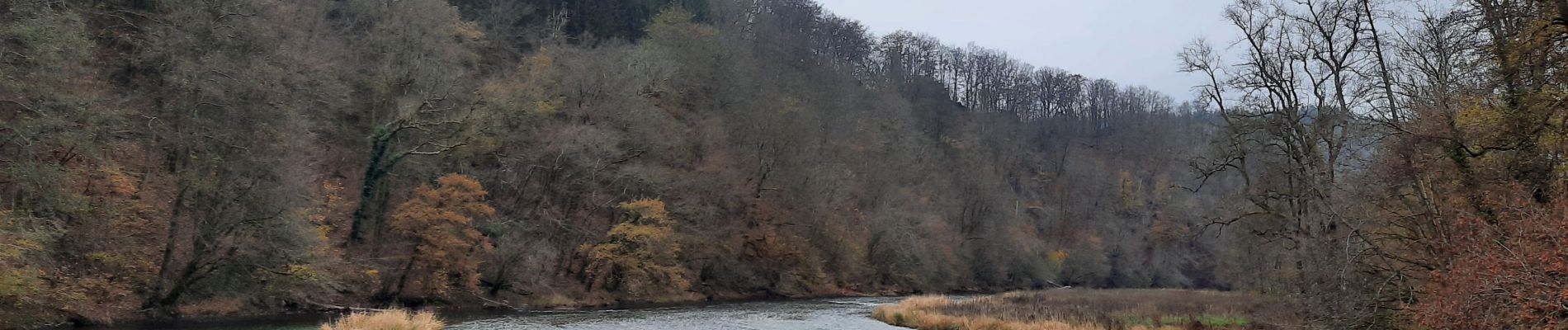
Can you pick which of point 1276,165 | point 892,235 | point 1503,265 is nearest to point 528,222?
point 892,235

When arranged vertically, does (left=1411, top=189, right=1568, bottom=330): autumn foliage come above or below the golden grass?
above

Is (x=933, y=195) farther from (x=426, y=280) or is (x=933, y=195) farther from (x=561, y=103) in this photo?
(x=426, y=280)

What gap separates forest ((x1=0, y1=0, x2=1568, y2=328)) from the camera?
15461 millimetres

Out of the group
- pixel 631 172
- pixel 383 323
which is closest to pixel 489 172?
pixel 631 172

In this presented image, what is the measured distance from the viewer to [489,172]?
150ft

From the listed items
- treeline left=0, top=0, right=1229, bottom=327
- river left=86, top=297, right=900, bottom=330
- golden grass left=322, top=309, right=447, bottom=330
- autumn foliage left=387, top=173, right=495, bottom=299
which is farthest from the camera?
autumn foliage left=387, top=173, right=495, bottom=299

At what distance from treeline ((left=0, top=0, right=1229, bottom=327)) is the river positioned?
352 centimetres

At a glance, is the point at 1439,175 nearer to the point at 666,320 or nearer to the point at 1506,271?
the point at 1506,271

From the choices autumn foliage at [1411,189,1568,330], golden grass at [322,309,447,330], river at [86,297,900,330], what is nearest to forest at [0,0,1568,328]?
autumn foliage at [1411,189,1568,330]

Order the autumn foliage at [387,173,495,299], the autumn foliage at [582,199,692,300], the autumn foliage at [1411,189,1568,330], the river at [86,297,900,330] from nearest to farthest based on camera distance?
the autumn foliage at [1411,189,1568,330] → the river at [86,297,900,330] → the autumn foliage at [387,173,495,299] → the autumn foliage at [582,199,692,300]

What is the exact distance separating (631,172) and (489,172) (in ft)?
21.5

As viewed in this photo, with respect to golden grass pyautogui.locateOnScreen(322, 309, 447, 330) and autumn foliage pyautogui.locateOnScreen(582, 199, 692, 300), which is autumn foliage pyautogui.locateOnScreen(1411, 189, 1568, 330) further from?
autumn foliage pyautogui.locateOnScreen(582, 199, 692, 300)

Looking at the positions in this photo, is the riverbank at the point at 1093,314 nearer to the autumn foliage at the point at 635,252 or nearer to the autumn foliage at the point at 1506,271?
the autumn foliage at the point at 1506,271

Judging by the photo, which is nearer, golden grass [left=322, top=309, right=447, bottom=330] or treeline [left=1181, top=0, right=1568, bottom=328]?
treeline [left=1181, top=0, right=1568, bottom=328]
